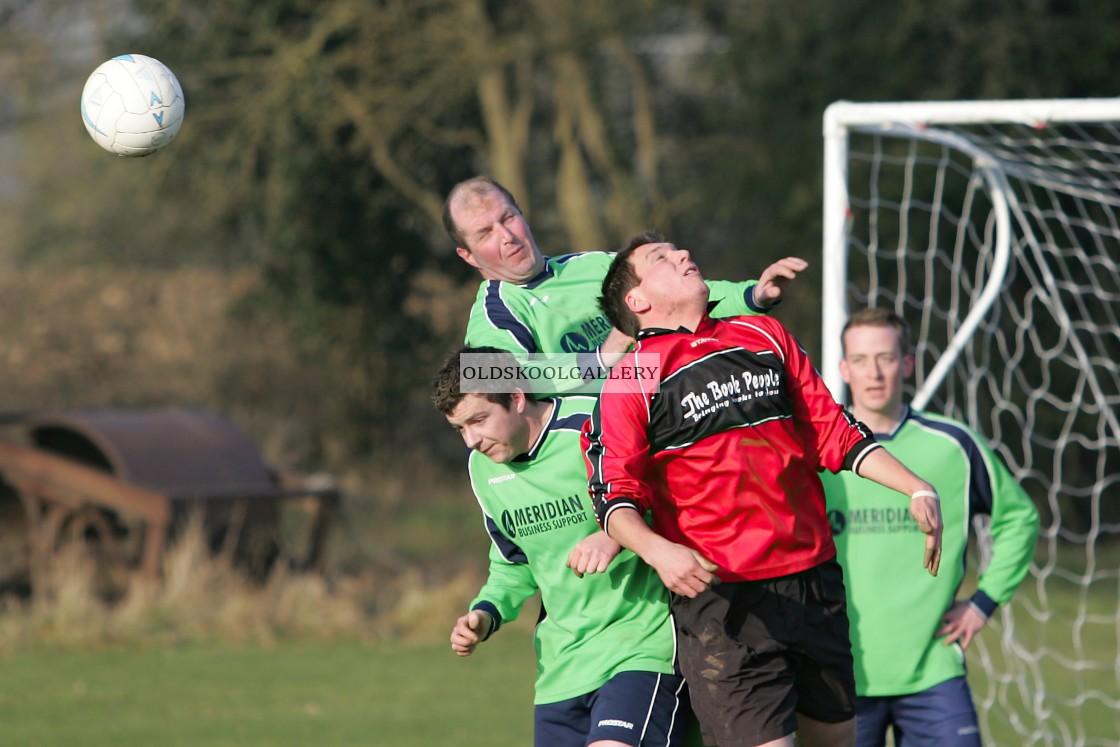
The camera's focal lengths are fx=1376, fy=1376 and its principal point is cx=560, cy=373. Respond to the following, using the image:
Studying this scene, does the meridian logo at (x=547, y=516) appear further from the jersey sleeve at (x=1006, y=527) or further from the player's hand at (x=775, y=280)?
the jersey sleeve at (x=1006, y=527)

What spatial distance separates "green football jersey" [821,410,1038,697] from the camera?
4746 mm

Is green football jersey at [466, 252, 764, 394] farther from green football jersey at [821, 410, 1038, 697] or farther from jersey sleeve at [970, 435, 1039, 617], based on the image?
jersey sleeve at [970, 435, 1039, 617]

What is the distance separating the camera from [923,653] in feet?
15.6

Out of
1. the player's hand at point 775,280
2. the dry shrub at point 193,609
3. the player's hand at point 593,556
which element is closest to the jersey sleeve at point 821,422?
the player's hand at point 775,280

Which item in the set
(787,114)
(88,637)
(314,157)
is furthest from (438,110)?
(88,637)

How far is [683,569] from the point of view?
3.28 meters

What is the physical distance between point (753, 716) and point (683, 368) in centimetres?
90

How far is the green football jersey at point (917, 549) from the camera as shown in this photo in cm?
475

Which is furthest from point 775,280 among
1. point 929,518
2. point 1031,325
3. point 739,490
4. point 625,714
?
point 1031,325

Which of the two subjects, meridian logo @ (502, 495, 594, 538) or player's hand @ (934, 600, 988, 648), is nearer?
meridian logo @ (502, 495, 594, 538)

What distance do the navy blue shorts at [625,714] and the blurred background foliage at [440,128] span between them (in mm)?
9657

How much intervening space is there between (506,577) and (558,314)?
33.6 inches

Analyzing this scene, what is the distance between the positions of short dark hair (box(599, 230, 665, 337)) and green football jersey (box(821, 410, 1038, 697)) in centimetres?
141

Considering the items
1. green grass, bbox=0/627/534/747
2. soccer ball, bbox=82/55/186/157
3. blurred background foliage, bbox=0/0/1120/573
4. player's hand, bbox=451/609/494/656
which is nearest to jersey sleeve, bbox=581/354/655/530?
player's hand, bbox=451/609/494/656
